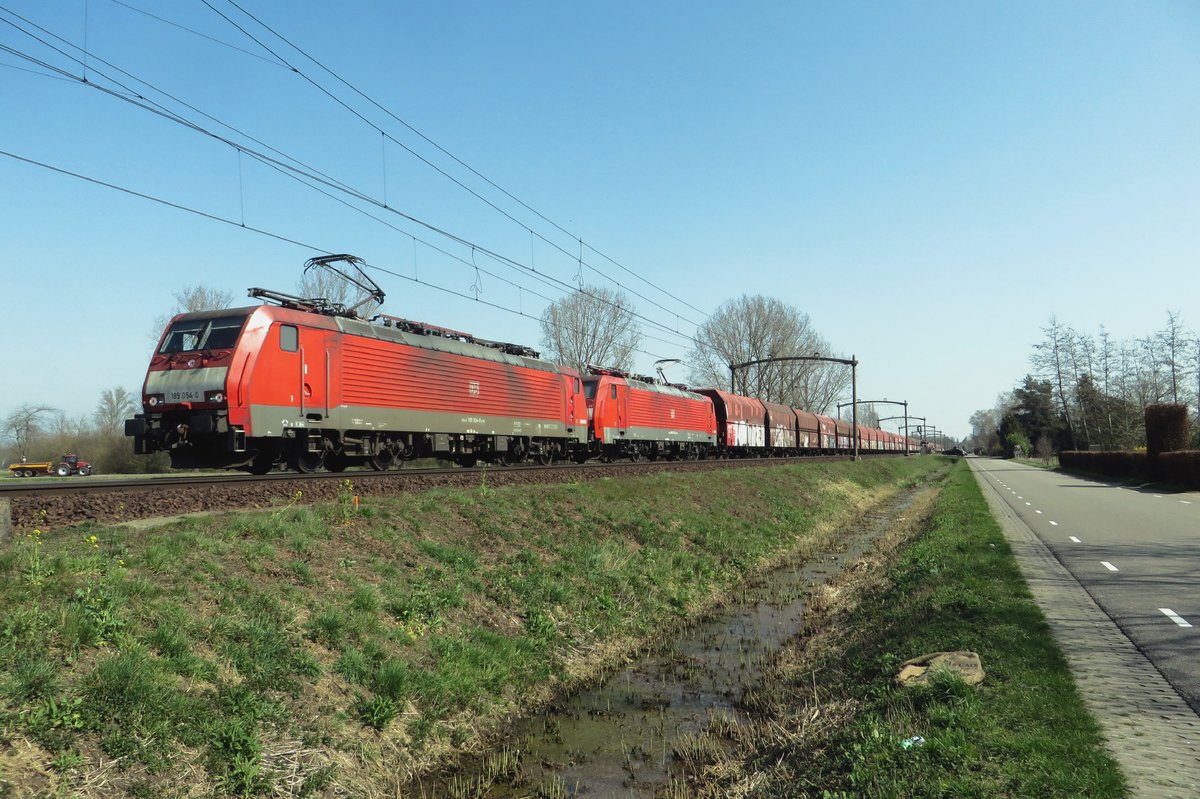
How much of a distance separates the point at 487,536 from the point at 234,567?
484 cm

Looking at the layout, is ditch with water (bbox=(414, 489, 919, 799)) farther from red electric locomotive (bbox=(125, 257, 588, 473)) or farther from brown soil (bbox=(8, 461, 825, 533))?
red electric locomotive (bbox=(125, 257, 588, 473))

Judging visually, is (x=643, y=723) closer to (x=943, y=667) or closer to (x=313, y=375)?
(x=943, y=667)

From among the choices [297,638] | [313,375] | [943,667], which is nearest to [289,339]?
[313,375]

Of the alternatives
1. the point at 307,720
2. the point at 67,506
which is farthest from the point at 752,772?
the point at 67,506

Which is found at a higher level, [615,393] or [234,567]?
[615,393]

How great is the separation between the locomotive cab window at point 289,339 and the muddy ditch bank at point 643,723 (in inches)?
353

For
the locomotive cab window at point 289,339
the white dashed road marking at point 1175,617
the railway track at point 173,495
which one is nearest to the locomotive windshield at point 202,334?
the locomotive cab window at point 289,339

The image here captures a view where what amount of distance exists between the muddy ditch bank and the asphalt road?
3.90 m

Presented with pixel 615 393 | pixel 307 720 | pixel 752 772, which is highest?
pixel 615 393

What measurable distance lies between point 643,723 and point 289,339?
10.4m

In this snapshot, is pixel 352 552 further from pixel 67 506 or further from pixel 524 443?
pixel 524 443

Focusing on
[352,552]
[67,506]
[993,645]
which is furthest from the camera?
[352,552]

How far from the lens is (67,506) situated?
360 inches

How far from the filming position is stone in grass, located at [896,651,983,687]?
6.46m
